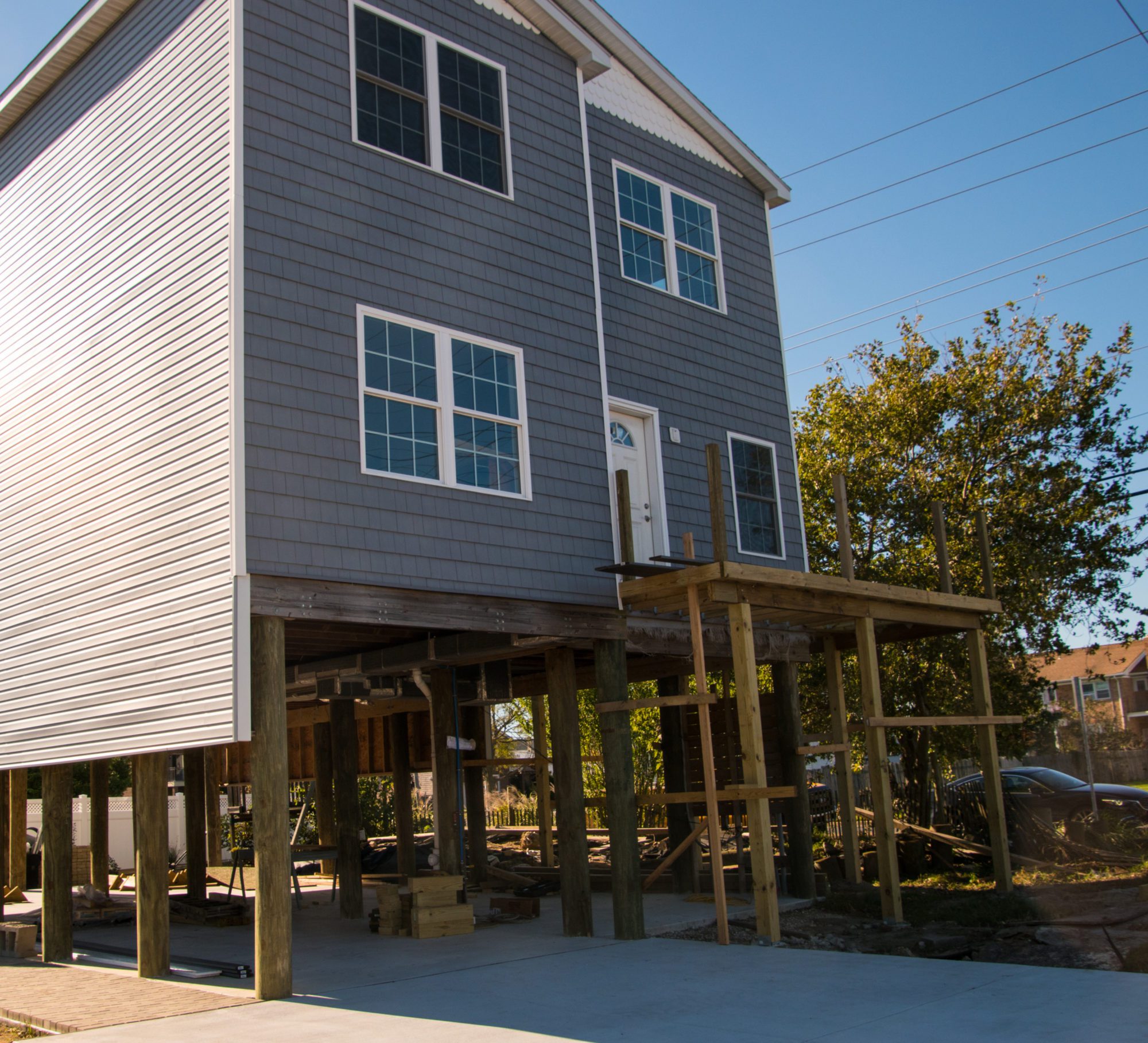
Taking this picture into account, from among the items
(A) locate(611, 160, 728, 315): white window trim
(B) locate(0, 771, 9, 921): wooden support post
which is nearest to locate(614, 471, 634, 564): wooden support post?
(A) locate(611, 160, 728, 315): white window trim

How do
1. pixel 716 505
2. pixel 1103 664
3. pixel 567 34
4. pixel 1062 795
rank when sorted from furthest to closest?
pixel 1103 664 → pixel 1062 795 → pixel 567 34 → pixel 716 505

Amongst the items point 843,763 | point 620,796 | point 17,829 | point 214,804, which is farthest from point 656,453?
point 214,804

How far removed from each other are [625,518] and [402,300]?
3.02 m

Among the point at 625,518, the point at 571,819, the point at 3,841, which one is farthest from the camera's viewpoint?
the point at 3,841

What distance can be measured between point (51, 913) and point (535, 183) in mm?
9097

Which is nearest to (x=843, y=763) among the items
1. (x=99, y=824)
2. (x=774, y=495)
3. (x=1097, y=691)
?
(x=774, y=495)

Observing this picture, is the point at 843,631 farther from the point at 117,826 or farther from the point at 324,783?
the point at 117,826

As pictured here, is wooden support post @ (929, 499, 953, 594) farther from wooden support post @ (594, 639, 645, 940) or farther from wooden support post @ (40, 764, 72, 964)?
wooden support post @ (40, 764, 72, 964)

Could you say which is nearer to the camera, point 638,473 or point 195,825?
point 638,473

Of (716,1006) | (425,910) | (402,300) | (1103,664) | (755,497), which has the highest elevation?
(402,300)

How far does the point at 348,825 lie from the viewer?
43.9 feet

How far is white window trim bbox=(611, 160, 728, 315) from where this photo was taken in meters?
12.9

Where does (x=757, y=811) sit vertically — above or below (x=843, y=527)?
below

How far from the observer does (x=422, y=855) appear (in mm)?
20734
